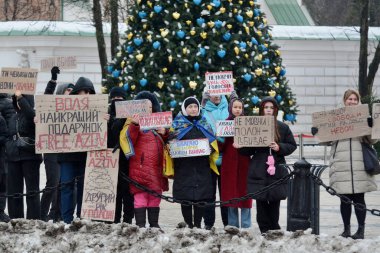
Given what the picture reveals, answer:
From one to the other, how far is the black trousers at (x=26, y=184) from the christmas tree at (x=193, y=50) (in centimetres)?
680

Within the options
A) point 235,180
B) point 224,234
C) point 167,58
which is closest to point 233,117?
point 235,180

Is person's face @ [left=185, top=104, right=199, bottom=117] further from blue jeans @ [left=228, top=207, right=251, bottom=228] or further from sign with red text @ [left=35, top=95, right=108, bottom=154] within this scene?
blue jeans @ [left=228, top=207, right=251, bottom=228]

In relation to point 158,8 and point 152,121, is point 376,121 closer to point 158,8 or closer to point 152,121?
point 152,121

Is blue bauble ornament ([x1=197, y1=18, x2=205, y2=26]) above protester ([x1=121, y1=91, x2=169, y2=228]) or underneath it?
above

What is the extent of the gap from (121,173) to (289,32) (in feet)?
78.5

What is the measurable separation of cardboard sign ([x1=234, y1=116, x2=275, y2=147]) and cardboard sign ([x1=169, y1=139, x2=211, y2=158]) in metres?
0.40

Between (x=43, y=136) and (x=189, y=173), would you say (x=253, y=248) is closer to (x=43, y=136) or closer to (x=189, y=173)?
(x=189, y=173)

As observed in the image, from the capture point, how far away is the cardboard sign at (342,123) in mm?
12117

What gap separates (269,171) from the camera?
11.9 meters

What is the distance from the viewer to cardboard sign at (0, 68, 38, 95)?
13164mm

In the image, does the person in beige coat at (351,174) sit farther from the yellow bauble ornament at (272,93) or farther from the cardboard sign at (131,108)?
the yellow bauble ornament at (272,93)

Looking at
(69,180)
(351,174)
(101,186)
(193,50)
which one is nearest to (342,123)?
(351,174)

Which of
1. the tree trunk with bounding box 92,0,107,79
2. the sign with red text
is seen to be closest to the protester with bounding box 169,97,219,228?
the sign with red text

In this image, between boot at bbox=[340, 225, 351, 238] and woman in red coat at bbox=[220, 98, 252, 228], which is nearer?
boot at bbox=[340, 225, 351, 238]
